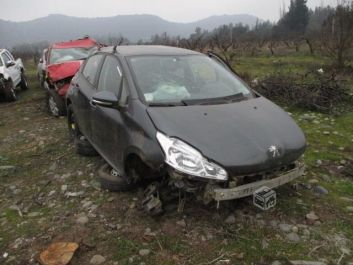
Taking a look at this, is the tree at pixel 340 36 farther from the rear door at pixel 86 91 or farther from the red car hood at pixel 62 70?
the rear door at pixel 86 91

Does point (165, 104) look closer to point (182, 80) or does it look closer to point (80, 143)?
point (182, 80)

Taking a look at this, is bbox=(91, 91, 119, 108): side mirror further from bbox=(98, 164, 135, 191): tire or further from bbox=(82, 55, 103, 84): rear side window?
bbox=(82, 55, 103, 84): rear side window

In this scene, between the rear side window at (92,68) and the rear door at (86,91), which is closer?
the rear door at (86,91)

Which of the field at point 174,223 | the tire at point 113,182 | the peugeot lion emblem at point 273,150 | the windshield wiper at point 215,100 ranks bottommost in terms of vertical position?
the field at point 174,223

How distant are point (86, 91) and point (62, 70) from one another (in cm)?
397

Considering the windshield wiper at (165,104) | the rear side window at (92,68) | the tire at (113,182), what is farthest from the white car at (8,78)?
the windshield wiper at (165,104)

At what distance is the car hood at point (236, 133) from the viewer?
3.63 meters

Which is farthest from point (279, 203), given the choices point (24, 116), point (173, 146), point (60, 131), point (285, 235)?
point (24, 116)

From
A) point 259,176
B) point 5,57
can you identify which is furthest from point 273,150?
point 5,57

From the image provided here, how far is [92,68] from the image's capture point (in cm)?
587

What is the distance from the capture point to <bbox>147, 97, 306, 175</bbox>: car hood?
11.9 feet

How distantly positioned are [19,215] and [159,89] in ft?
6.95

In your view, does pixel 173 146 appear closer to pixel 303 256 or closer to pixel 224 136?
pixel 224 136

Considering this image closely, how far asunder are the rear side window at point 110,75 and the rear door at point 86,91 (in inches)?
7.1
